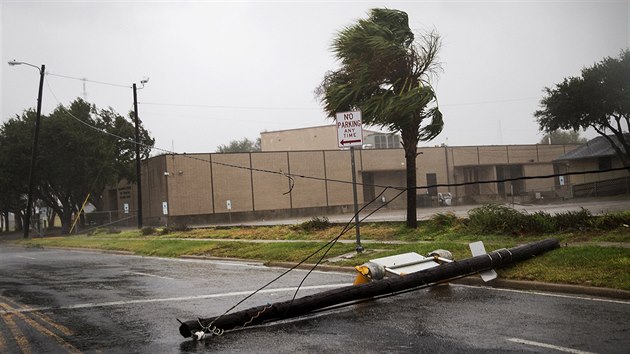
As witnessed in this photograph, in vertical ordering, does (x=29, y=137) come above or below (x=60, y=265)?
above

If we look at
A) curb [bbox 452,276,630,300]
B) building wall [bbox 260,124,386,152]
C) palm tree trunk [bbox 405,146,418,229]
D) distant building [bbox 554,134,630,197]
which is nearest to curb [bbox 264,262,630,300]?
curb [bbox 452,276,630,300]

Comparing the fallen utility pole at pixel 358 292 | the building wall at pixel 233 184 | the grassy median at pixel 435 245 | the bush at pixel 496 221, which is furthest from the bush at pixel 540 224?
the building wall at pixel 233 184

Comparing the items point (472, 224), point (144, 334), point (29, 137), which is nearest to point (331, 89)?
point (472, 224)

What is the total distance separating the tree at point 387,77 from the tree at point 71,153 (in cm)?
3264

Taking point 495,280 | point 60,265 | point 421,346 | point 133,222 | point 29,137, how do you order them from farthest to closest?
1. point 133,222
2. point 29,137
3. point 60,265
4. point 495,280
5. point 421,346

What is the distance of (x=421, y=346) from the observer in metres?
6.07

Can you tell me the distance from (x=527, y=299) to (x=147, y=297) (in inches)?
256

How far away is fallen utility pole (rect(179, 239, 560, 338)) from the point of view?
23.1ft

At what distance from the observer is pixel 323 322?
295 inches

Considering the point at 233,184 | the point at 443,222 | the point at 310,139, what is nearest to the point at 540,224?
the point at 443,222

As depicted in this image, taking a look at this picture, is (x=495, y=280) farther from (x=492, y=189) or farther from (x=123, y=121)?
(x=492, y=189)

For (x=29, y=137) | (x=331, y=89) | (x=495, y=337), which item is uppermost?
(x=29, y=137)

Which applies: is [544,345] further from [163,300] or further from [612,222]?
[612,222]

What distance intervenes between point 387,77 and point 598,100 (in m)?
28.4
